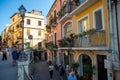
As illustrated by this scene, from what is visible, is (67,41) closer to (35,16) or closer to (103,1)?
(103,1)

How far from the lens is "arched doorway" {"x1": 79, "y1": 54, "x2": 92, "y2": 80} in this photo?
41.2 ft

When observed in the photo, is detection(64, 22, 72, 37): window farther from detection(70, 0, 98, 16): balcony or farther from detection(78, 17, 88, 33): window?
detection(70, 0, 98, 16): balcony

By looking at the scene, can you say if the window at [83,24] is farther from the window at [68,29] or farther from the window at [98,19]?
the window at [68,29]

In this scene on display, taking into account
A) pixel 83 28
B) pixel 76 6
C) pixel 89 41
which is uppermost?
pixel 76 6

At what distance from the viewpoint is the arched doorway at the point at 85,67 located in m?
12.6

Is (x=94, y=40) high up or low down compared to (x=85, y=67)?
up

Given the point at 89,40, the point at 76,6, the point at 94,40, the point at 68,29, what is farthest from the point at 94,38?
the point at 68,29

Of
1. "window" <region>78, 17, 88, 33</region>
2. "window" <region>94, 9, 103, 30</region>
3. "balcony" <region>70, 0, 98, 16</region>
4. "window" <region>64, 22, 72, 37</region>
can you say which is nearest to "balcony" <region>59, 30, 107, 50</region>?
"window" <region>94, 9, 103, 30</region>

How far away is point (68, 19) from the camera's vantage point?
1739 centimetres

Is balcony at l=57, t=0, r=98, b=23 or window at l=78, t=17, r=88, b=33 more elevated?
balcony at l=57, t=0, r=98, b=23

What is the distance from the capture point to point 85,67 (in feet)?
43.7

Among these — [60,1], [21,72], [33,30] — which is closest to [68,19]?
[60,1]

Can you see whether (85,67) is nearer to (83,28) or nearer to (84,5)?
(83,28)

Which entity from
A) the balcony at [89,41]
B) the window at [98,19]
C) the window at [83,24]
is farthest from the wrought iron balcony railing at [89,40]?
the window at [83,24]
